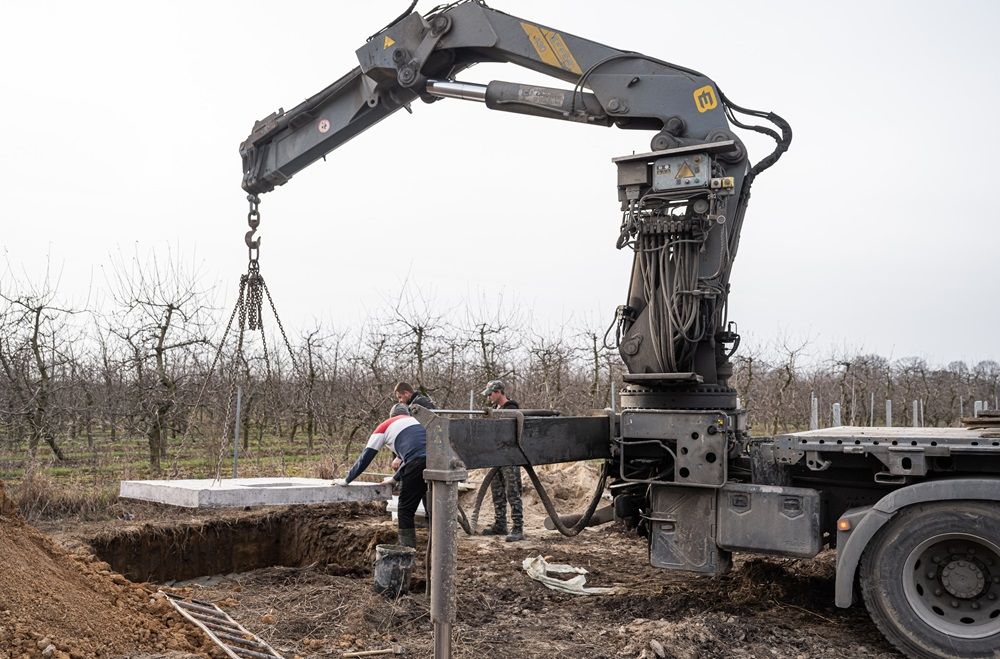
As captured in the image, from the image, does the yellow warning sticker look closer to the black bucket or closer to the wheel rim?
the black bucket

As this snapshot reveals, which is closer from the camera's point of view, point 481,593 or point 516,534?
point 481,593

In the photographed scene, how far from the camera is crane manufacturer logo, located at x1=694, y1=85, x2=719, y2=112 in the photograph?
20.9ft

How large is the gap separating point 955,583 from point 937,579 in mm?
114

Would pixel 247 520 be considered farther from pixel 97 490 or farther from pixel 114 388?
pixel 114 388

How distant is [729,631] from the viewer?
5.37 meters

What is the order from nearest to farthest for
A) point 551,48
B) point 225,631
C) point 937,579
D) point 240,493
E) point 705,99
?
point 937,579 → point 225,631 → point 705,99 → point 551,48 → point 240,493

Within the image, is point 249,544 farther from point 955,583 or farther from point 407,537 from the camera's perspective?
point 955,583

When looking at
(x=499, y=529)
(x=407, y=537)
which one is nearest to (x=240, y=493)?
(x=407, y=537)

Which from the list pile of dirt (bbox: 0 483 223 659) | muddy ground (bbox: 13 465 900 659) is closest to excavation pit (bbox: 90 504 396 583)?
muddy ground (bbox: 13 465 900 659)

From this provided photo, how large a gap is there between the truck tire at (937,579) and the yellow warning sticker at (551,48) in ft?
13.5

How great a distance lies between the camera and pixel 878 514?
203 inches

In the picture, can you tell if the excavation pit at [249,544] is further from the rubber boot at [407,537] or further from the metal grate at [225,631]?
the metal grate at [225,631]

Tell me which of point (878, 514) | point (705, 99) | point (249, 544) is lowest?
point (249, 544)

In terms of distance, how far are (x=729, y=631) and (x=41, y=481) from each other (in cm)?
865
